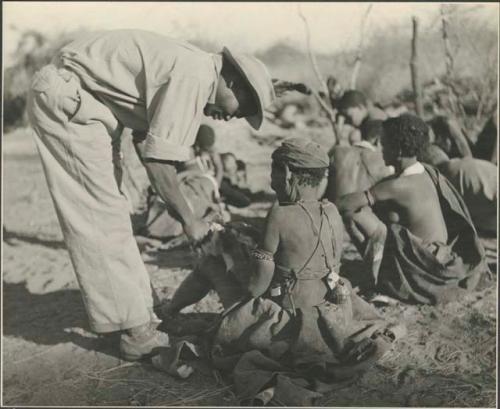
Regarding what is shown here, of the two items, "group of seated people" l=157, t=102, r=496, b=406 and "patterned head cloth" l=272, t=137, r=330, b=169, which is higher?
"patterned head cloth" l=272, t=137, r=330, b=169

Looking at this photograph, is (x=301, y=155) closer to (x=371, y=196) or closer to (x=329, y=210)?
(x=329, y=210)

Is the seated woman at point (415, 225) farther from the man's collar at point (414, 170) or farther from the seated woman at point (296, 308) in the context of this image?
the seated woman at point (296, 308)

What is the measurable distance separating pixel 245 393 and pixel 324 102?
5.00 meters

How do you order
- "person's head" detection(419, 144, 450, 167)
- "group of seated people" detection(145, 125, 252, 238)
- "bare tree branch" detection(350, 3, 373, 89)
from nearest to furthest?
"person's head" detection(419, 144, 450, 167) → "group of seated people" detection(145, 125, 252, 238) → "bare tree branch" detection(350, 3, 373, 89)

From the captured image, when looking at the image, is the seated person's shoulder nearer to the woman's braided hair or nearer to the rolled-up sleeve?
the rolled-up sleeve

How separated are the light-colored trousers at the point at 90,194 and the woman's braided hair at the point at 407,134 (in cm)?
167

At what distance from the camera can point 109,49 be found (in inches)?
124

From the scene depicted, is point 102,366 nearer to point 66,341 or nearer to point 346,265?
point 66,341

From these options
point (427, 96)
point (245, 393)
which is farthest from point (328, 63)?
point (245, 393)

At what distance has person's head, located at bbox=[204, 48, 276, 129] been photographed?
3129 millimetres

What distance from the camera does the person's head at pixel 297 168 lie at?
3.08 m

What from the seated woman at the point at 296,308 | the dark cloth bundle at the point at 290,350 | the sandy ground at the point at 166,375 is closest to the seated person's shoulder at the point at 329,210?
the seated woman at the point at 296,308

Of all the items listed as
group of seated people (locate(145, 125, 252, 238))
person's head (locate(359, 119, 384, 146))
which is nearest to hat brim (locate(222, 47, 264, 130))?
group of seated people (locate(145, 125, 252, 238))

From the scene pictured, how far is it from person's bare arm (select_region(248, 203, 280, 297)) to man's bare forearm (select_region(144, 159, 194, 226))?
378mm
